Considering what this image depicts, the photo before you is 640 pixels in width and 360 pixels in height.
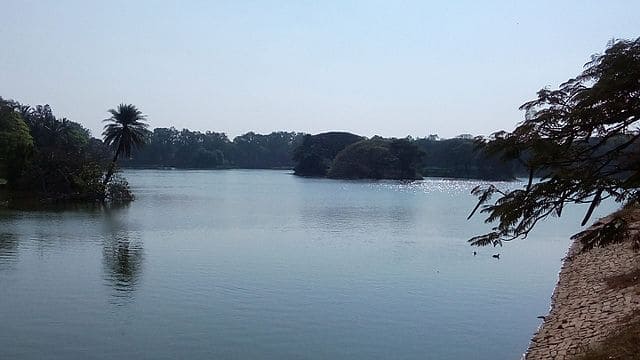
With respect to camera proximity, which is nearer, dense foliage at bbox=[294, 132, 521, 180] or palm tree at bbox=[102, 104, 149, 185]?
palm tree at bbox=[102, 104, 149, 185]

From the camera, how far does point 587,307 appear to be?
671 inches

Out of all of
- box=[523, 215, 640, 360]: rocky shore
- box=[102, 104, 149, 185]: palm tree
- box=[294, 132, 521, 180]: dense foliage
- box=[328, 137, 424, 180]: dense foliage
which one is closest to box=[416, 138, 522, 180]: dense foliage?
box=[294, 132, 521, 180]: dense foliage

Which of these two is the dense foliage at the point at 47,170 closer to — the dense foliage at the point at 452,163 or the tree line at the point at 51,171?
the tree line at the point at 51,171

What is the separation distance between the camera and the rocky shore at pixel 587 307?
13.9 m

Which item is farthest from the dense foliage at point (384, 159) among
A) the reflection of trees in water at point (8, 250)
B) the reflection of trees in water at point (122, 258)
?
the reflection of trees in water at point (8, 250)

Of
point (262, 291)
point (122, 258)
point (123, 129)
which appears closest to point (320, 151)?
point (123, 129)

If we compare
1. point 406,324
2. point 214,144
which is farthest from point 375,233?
point 214,144

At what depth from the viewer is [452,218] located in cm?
4912

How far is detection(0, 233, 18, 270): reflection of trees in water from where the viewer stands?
24578mm

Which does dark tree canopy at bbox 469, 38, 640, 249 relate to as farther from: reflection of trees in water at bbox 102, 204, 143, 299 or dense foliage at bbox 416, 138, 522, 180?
dense foliage at bbox 416, 138, 522, 180

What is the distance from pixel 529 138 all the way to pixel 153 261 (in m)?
20.5

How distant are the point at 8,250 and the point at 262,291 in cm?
→ 1326

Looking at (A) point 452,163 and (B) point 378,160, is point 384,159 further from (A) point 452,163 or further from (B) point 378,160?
(A) point 452,163

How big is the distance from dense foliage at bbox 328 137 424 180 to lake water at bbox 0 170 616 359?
87074 millimetres
